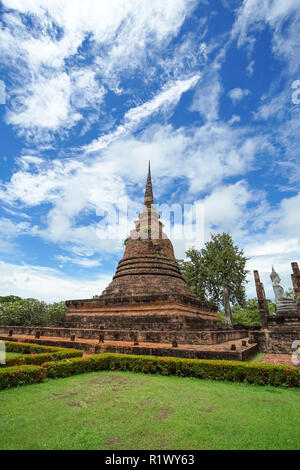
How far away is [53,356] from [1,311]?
2849 cm

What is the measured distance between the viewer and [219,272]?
28.3 metres

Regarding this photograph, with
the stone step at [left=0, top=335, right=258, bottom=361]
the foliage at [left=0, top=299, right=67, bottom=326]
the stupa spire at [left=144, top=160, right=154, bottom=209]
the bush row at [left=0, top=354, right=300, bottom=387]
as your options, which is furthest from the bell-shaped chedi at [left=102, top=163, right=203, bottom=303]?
the foliage at [left=0, top=299, right=67, bottom=326]

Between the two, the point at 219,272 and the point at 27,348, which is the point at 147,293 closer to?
the point at 27,348

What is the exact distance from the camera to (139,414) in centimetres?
462

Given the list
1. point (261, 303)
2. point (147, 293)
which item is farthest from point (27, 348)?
point (261, 303)

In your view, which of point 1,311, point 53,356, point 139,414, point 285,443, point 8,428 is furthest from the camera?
point 1,311

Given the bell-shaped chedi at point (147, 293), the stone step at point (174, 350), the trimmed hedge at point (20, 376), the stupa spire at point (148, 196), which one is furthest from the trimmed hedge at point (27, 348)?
the stupa spire at point (148, 196)

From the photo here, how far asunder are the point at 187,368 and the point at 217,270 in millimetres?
20954

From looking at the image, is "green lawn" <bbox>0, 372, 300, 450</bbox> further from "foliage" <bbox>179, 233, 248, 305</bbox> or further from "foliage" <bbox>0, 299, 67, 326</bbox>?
"foliage" <bbox>0, 299, 67, 326</bbox>

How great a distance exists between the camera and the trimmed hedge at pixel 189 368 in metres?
6.90

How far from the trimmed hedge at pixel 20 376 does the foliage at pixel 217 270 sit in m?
23.1

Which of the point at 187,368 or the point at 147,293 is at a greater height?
the point at 147,293
